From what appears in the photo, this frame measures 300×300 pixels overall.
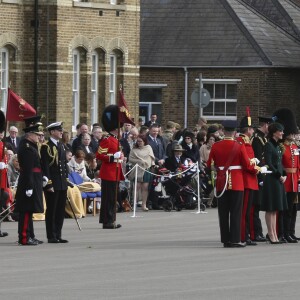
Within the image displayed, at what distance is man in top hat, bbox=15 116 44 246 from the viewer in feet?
74.0

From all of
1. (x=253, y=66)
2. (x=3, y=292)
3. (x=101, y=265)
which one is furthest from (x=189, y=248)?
(x=253, y=66)

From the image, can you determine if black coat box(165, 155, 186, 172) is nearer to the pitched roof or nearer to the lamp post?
the lamp post

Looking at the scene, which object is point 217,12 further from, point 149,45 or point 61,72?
point 61,72

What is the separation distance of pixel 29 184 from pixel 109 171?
12.1 ft

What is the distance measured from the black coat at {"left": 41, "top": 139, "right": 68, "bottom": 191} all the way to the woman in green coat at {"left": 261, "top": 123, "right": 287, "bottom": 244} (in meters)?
3.10

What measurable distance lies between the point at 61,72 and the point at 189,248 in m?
20.7

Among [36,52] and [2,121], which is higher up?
[36,52]

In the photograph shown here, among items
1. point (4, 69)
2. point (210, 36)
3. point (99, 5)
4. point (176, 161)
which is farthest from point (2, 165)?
point (210, 36)

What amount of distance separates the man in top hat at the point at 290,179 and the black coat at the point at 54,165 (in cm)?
339

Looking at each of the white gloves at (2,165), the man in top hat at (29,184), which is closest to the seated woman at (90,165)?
the white gloves at (2,165)

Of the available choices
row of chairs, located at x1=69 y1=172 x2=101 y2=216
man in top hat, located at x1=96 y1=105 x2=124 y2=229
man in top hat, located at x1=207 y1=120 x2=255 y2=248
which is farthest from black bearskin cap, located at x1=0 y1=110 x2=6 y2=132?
row of chairs, located at x1=69 y1=172 x2=101 y2=216

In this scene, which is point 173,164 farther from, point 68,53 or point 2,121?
point 68,53

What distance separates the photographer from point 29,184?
74.1 feet

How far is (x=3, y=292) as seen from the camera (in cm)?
1616
